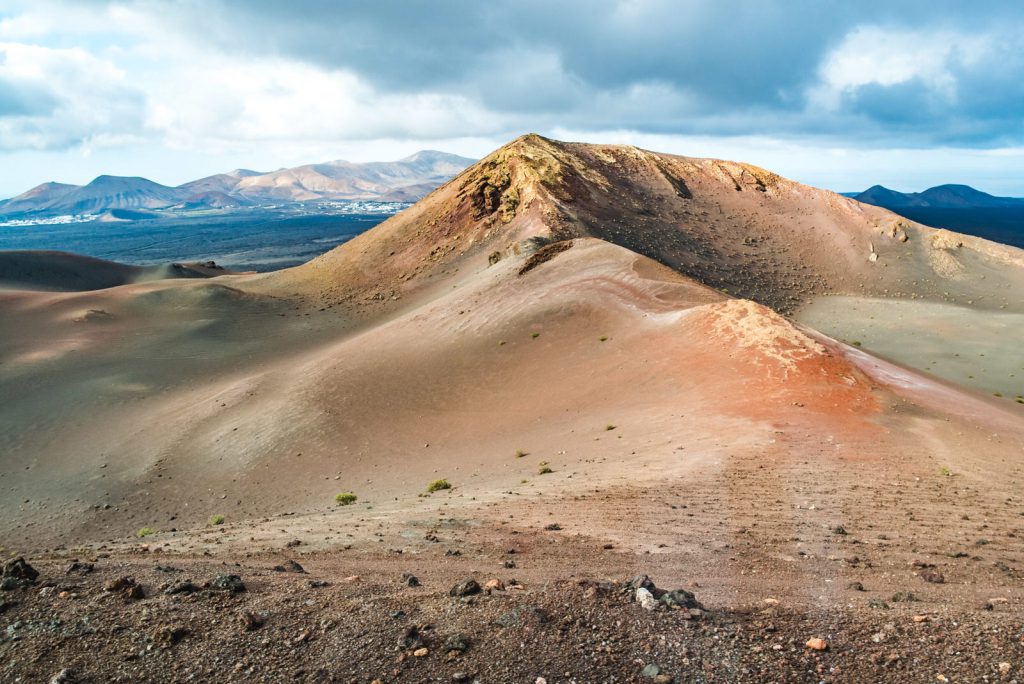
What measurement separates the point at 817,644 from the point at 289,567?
747 cm

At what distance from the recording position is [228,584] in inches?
336

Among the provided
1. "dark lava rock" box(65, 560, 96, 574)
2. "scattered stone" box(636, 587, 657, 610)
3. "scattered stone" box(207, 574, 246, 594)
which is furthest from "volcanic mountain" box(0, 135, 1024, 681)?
"dark lava rock" box(65, 560, 96, 574)

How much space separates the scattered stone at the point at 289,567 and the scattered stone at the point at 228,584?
118 cm

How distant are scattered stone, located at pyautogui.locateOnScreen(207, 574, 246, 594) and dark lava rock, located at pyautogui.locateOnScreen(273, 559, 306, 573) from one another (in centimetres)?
119

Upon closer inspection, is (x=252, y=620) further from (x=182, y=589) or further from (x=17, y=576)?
(x=17, y=576)

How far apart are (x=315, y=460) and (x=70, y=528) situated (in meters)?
7.01

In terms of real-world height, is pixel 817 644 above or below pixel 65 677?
above

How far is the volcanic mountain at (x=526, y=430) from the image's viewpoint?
35.7 feet

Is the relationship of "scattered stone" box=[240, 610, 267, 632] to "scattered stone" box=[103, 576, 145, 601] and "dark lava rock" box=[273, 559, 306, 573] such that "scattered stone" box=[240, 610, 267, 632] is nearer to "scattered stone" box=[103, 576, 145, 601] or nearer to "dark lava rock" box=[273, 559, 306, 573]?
"scattered stone" box=[103, 576, 145, 601]

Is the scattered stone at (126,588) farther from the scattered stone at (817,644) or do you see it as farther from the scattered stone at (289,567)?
the scattered stone at (817,644)

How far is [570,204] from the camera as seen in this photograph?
5153 cm

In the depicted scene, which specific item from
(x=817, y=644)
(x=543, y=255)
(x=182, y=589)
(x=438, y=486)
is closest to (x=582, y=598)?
(x=817, y=644)

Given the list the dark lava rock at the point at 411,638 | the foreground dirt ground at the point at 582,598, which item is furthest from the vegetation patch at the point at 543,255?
the dark lava rock at the point at 411,638

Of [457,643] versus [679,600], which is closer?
[457,643]
